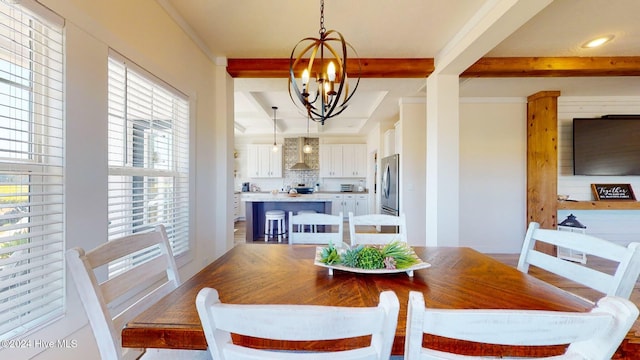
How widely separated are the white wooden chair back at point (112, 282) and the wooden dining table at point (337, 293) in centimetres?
7

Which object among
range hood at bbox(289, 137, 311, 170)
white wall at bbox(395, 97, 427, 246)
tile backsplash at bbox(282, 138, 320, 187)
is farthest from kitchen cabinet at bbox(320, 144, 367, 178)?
white wall at bbox(395, 97, 427, 246)

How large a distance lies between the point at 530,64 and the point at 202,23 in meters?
3.33

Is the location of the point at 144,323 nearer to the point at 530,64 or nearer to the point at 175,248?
the point at 175,248

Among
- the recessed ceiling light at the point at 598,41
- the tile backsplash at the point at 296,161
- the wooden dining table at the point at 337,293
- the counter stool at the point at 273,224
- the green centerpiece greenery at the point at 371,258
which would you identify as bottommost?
the counter stool at the point at 273,224

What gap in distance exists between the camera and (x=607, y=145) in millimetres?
3875

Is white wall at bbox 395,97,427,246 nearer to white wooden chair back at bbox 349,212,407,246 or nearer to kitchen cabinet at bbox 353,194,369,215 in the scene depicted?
white wooden chair back at bbox 349,212,407,246

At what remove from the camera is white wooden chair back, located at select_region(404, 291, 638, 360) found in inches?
18.8

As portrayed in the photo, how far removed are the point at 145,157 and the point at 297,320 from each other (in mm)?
1914

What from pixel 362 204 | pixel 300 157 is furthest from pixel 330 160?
pixel 362 204

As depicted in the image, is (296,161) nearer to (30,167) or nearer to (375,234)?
(375,234)

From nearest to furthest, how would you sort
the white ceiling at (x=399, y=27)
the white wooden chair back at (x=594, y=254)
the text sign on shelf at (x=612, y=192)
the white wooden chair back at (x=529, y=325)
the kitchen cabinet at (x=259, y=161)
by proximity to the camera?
the white wooden chair back at (x=529, y=325) → the white wooden chair back at (x=594, y=254) → the white ceiling at (x=399, y=27) → the text sign on shelf at (x=612, y=192) → the kitchen cabinet at (x=259, y=161)

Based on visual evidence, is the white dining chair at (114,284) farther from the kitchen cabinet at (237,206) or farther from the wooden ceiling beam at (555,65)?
the kitchen cabinet at (237,206)

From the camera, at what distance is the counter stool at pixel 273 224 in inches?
179

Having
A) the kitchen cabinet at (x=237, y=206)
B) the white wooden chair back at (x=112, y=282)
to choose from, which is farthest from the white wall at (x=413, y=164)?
the kitchen cabinet at (x=237, y=206)
